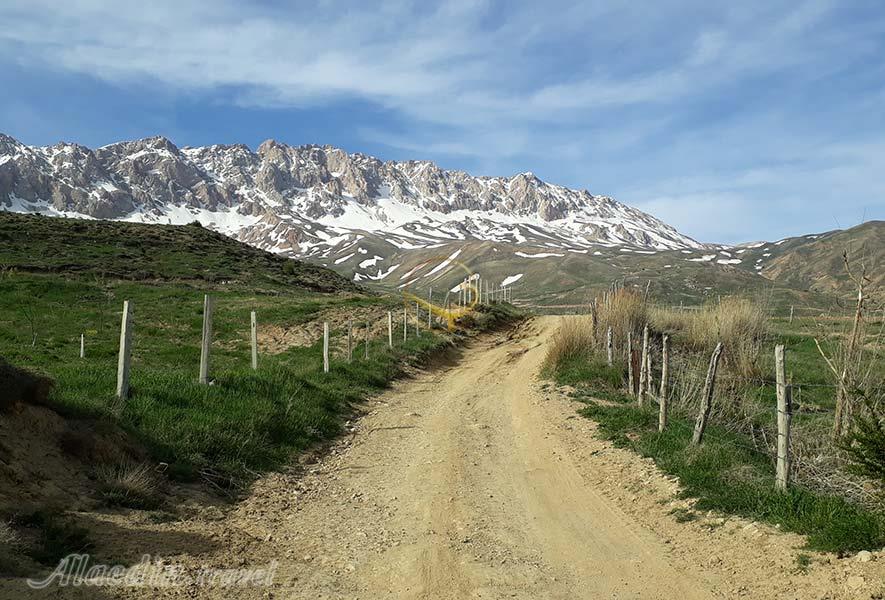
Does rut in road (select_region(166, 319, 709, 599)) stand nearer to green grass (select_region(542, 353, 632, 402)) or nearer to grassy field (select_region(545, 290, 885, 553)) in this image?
grassy field (select_region(545, 290, 885, 553))

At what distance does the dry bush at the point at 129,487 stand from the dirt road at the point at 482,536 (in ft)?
1.55

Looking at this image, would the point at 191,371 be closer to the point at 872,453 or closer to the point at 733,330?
the point at 872,453

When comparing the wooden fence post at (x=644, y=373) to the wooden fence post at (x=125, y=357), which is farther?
the wooden fence post at (x=644, y=373)

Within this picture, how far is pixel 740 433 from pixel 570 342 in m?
9.18

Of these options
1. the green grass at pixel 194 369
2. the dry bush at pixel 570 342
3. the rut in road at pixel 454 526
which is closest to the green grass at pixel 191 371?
the green grass at pixel 194 369

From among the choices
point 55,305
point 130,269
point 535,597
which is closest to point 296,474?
point 535,597

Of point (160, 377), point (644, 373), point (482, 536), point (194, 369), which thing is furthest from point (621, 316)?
point (482, 536)

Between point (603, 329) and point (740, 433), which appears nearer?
point (740, 433)

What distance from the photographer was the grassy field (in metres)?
6.10

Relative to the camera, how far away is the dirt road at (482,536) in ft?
17.0

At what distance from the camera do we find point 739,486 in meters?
7.34

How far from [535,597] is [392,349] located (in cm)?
1651

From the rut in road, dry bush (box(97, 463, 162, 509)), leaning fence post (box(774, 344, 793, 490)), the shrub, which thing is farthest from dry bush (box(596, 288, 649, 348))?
dry bush (box(97, 463, 162, 509))

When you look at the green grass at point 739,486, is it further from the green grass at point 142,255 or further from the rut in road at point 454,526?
the green grass at point 142,255
